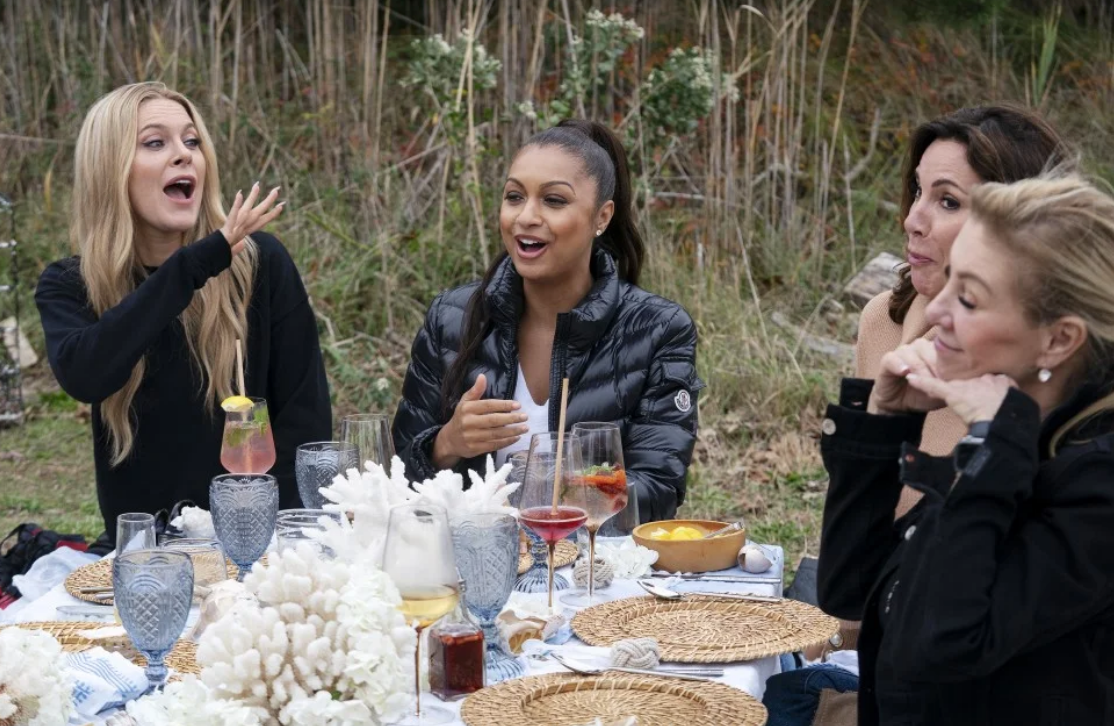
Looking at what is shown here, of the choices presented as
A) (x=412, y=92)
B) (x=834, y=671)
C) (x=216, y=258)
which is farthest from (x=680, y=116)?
(x=834, y=671)

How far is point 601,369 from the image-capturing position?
346 cm

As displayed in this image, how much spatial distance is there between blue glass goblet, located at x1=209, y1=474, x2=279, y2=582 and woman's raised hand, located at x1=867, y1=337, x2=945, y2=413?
1056 millimetres

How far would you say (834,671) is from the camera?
2693mm

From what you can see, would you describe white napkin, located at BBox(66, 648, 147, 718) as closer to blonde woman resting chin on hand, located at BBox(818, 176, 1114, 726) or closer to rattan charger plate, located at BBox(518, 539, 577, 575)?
rattan charger plate, located at BBox(518, 539, 577, 575)

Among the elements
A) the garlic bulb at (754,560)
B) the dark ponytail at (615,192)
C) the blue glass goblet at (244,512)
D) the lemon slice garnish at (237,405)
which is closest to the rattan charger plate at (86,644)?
the blue glass goblet at (244,512)

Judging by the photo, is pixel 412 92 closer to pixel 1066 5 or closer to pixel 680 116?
pixel 680 116

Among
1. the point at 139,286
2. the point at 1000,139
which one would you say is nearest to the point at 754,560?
the point at 1000,139

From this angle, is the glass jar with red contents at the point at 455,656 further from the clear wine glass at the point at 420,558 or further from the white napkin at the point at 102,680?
the white napkin at the point at 102,680

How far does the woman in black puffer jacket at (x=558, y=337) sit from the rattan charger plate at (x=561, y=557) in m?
0.54

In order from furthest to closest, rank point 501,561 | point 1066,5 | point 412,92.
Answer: point 1066,5 < point 412,92 < point 501,561

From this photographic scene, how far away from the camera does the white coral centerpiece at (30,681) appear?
1739 millimetres

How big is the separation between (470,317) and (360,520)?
4.99ft

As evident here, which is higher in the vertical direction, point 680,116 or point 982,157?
point 680,116

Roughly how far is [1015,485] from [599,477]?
2.65 ft
